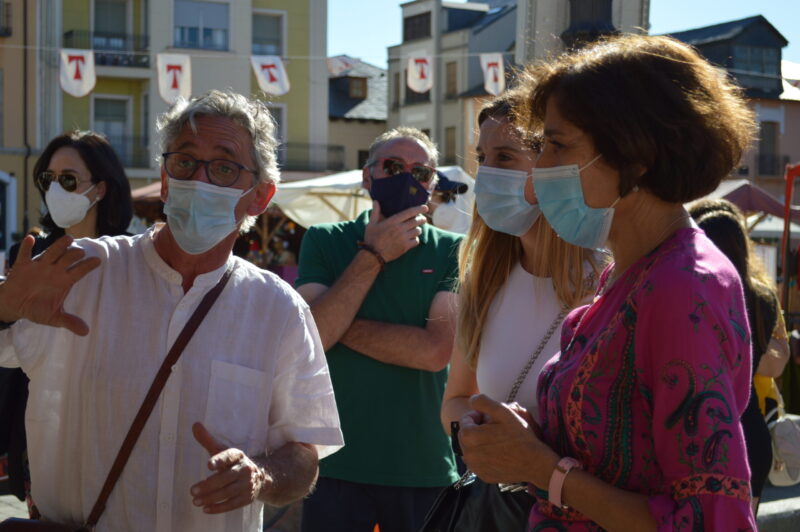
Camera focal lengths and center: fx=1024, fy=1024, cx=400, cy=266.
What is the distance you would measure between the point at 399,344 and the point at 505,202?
2.66 feet

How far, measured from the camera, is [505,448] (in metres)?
2.17

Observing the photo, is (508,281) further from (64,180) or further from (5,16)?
(5,16)

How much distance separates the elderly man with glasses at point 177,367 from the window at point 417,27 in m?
49.5

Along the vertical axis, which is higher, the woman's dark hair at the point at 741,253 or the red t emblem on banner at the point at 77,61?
the red t emblem on banner at the point at 77,61

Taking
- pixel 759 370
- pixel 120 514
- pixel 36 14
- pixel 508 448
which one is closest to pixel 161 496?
pixel 120 514

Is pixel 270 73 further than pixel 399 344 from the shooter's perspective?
Yes

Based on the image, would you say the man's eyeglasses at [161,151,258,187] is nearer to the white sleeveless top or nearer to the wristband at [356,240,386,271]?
the white sleeveless top

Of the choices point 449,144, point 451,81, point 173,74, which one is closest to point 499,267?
point 173,74

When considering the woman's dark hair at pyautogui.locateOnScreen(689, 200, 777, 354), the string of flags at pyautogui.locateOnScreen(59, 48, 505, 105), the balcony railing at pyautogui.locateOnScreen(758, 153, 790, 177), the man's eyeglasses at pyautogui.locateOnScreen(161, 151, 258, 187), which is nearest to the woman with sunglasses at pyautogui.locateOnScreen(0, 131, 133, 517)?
the man's eyeglasses at pyautogui.locateOnScreen(161, 151, 258, 187)

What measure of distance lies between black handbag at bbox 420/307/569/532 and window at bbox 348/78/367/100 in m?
49.6

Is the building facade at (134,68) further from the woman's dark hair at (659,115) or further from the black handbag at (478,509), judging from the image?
the woman's dark hair at (659,115)

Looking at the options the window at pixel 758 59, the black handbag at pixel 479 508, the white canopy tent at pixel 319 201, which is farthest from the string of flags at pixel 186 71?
the window at pixel 758 59

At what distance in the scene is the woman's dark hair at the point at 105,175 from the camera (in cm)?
438

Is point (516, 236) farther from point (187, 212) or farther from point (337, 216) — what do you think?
point (337, 216)
